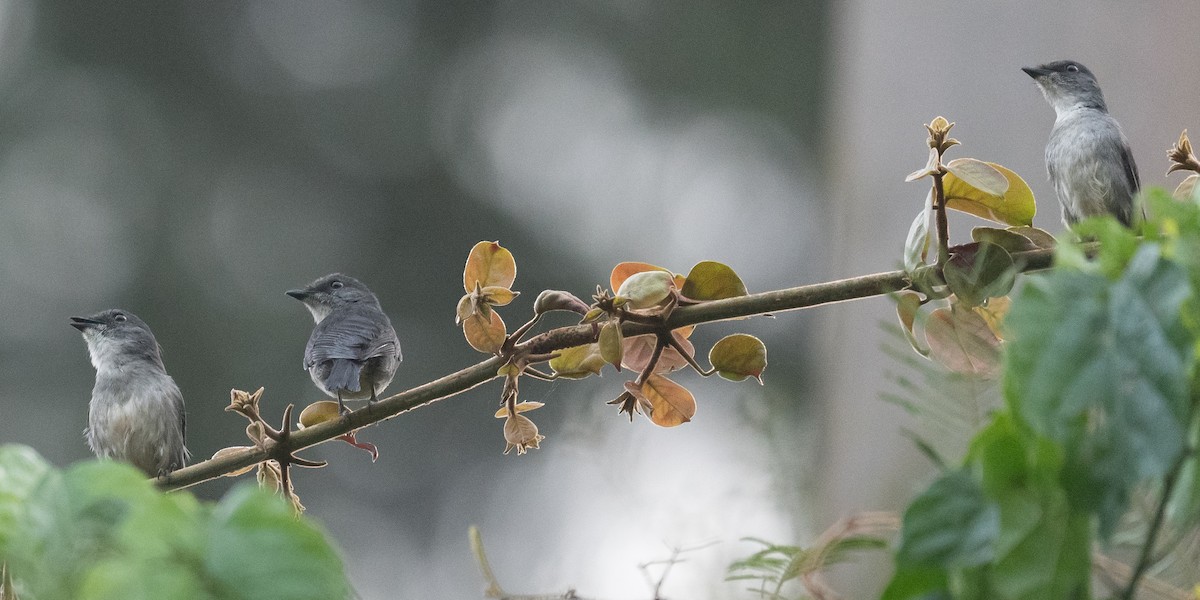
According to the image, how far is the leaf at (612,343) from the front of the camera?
2.59ft

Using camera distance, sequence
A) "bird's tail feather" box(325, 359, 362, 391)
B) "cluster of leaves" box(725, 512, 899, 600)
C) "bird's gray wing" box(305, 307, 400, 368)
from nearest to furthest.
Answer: "cluster of leaves" box(725, 512, 899, 600), "bird's tail feather" box(325, 359, 362, 391), "bird's gray wing" box(305, 307, 400, 368)

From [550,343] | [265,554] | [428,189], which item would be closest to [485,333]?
[550,343]

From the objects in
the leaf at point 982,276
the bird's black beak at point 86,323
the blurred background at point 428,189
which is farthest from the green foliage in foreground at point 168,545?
the blurred background at point 428,189

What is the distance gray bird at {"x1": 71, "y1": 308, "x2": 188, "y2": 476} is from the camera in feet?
6.77

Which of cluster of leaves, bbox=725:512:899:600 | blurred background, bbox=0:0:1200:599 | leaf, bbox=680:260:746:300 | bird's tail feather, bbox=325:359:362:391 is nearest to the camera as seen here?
cluster of leaves, bbox=725:512:899:600

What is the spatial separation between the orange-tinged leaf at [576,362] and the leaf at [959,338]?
249 millimetres

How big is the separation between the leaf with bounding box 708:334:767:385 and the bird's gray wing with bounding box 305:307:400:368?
3.46 feet

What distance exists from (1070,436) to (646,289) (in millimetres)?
433

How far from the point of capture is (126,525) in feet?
1.46

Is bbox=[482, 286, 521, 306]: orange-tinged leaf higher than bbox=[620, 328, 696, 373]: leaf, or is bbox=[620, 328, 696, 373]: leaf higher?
bbox=[482, 286, 521, 306]: orange-tinged leaf

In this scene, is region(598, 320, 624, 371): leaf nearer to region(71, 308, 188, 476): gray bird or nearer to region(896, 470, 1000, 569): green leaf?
region(896, 470, 1000, 569): green leaf

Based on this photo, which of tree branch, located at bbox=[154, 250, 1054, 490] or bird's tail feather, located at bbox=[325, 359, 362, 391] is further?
bird's tail feather, located at bbox=[325, 359, 362, 391]

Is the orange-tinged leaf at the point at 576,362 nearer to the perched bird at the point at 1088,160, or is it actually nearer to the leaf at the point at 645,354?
the leaf at the point at 645,354

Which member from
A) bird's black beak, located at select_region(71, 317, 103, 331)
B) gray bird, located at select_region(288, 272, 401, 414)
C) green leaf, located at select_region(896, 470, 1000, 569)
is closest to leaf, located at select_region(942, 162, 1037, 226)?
green leaf, located at select_region(896, 470, 1000, 569)
